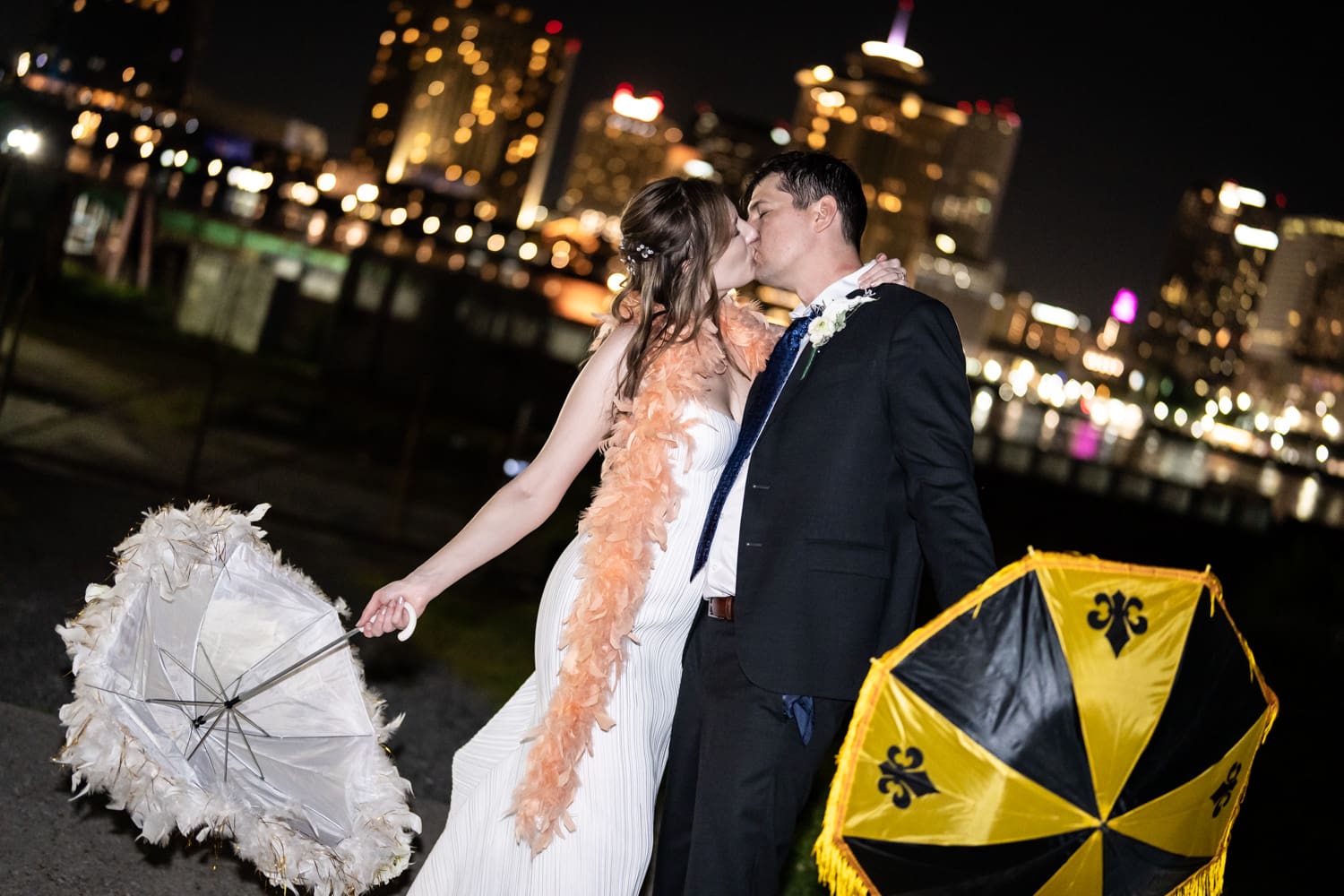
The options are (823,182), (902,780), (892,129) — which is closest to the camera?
(902,780)

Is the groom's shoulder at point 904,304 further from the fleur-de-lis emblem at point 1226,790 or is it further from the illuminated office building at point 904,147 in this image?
the illuminated office building at point 904,147

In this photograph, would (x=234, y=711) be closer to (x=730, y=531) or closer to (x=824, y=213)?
(x=730, y=531)

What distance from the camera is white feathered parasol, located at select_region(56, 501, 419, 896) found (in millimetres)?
2479

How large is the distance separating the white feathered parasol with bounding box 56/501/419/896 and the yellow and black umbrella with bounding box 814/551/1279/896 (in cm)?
103

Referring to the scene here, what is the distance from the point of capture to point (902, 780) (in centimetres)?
215

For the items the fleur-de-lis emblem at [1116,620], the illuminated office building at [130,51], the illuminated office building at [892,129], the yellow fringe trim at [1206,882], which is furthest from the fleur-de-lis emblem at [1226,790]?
the illuminated office building at [892,129]

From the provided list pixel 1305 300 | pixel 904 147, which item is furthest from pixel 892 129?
pixel 1305 300

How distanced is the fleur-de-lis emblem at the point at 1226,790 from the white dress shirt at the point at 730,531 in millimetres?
1019

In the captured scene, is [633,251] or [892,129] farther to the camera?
[892,129]

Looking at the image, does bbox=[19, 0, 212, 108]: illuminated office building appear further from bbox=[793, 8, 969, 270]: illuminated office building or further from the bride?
the bride

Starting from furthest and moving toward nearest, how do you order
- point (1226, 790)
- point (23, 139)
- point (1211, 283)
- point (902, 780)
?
1. point (1211, 283)
2. point (23, 139)
3. point (1226, 790)
4. point (902, 780)

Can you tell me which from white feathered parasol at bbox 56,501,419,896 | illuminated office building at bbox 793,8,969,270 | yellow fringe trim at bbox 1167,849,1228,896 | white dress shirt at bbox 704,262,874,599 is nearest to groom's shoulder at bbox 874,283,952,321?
white dress shirt at bbox 704,262,874,599

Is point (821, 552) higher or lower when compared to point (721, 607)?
higher

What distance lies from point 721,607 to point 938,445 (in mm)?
610
